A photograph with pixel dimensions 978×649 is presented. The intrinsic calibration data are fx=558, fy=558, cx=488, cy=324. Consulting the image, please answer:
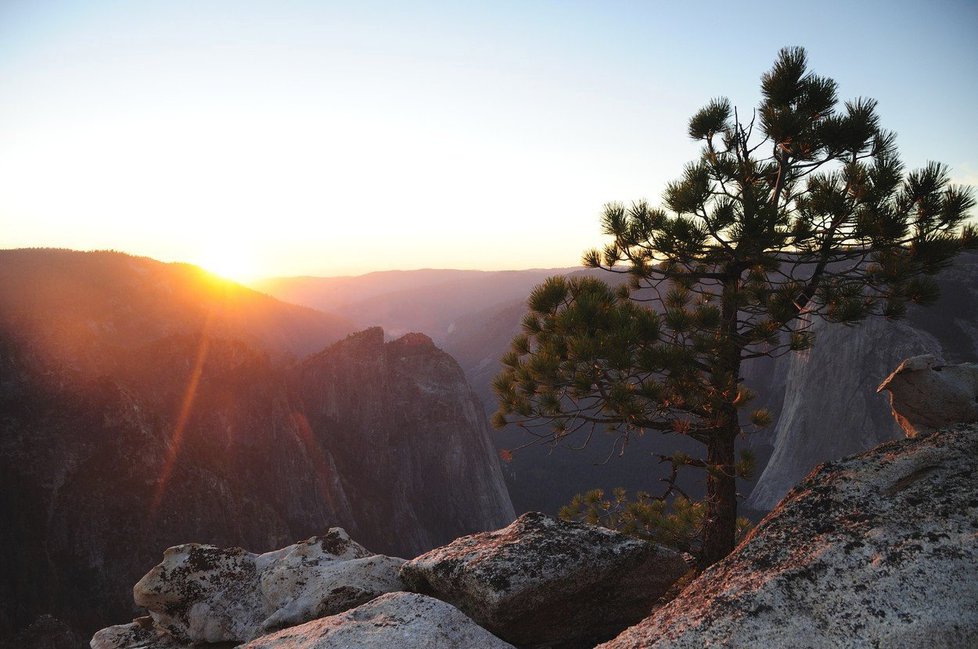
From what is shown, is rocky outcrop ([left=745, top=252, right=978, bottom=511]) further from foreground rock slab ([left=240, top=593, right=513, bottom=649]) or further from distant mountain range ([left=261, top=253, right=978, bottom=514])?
foreground rock slab ([left=240, top=593, right=513, bottom=649])

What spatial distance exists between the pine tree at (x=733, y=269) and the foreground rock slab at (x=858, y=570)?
7.16 ft

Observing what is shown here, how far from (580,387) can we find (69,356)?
3192cm

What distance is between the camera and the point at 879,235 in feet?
23.5

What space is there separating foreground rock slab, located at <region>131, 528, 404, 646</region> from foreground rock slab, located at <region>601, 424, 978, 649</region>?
4.05 metres

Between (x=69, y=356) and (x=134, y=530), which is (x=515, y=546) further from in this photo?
(x=69, y=356)

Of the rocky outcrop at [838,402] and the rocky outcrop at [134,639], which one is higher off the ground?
the rocky outcrop at [134,639]

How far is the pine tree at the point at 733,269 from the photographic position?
7207 millimetres

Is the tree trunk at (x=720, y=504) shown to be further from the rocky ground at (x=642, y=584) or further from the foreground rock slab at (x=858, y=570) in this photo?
the foreground rock slab at (x=858, y=570)

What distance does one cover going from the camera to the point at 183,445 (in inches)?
1232

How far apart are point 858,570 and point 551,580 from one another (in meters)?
3.05

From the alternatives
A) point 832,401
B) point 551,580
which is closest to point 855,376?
point 832,401

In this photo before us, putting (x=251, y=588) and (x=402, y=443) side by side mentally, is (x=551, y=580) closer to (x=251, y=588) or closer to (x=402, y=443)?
(x=251, y=588)

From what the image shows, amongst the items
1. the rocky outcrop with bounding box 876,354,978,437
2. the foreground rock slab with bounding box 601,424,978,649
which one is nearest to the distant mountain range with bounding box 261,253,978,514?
the rocky outcrop with bounding box 876,354,978,437

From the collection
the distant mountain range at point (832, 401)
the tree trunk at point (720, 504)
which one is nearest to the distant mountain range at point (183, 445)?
the distant mountain range at point (832, 401)
